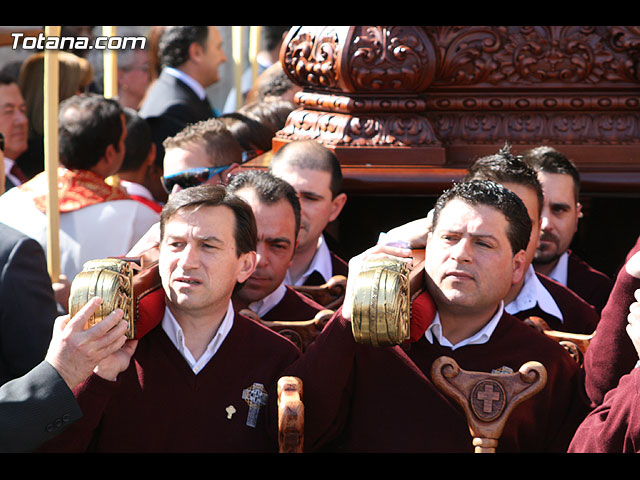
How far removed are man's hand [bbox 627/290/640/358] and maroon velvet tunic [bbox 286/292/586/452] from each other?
286 millimetres

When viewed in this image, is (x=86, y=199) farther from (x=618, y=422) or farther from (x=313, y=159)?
(x=618, y=422)

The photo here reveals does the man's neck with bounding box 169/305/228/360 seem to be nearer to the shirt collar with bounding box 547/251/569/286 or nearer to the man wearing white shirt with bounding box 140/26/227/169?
the shirt collar with bounding box 547/251/569/286

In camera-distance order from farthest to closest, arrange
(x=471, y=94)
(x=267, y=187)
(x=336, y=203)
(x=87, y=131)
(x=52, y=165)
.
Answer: (x=471, y=94), (x=87, y=131), (x=336, y=203), (x=52, y=165), (x=267, y=187)

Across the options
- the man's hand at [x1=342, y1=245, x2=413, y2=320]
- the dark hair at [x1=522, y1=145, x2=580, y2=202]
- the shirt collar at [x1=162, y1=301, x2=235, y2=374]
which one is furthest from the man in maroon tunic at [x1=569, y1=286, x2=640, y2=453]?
the dark hair at [x1=522, y1=145, x2=580, y2=202]

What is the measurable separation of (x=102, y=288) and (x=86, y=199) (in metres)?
1.58

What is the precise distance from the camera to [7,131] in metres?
4.39

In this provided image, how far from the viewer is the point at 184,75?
18.3 feet

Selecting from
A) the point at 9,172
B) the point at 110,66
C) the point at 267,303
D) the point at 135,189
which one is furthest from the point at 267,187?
the point at 9,172

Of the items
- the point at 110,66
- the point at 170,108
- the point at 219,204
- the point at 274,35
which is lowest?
the point at 219,204

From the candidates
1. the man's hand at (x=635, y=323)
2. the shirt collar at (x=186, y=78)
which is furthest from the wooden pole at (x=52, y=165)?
the shirt collar at (x=186, y=78)

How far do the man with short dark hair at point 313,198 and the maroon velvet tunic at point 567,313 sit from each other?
0.73 m

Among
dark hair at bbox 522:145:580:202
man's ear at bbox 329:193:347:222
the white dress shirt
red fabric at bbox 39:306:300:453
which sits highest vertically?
A: dark hair at bbox 522:145:580:202

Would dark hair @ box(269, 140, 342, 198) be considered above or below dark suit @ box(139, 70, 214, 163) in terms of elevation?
below

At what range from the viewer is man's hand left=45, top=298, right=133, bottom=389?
1.97 m
